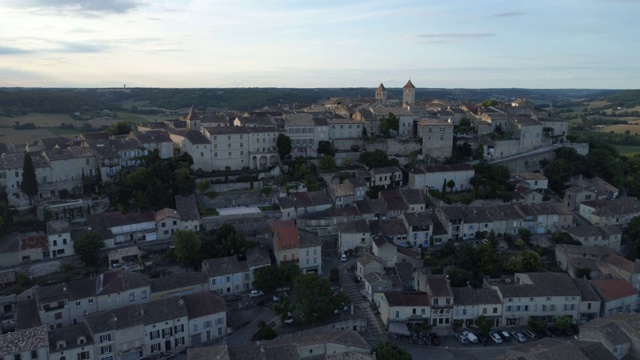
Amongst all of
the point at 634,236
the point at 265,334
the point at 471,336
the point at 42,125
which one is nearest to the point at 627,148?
the point at 634,236

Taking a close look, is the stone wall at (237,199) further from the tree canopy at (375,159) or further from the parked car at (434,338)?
the parked car at (434,338)

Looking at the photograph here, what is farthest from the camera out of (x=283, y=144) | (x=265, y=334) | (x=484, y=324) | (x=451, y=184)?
(x=283, y=144)

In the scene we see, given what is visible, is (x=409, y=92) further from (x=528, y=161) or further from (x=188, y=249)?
(x=188, y=249)

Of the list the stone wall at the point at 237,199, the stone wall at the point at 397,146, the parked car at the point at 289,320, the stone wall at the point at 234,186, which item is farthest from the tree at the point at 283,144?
the parked car at the point at 289,320

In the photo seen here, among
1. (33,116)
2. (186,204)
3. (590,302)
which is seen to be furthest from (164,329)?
(33,116)

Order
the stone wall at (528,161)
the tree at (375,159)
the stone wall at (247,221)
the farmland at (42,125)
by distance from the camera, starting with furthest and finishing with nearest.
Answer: the farmland at (42,125) → the stone wall at (528,161) → the tree at (375,159) → the stone wall at (247,221)

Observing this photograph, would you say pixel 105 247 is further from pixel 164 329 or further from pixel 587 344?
pixel 587 344
